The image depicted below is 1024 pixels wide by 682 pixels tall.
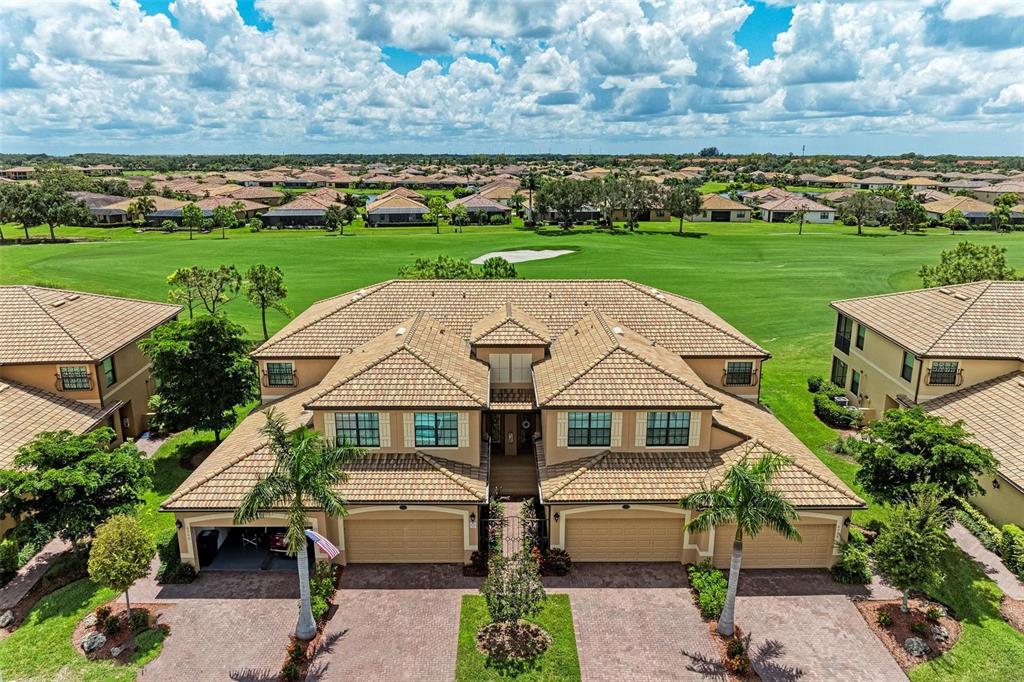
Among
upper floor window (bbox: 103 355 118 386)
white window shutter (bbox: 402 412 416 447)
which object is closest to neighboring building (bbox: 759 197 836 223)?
white window shutter (bbox: 402 412 416 447)

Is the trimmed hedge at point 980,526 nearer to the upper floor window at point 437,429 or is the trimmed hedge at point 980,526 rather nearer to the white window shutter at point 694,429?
the white window shutter at point 694,429

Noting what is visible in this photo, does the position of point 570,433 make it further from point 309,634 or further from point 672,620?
point 309,634

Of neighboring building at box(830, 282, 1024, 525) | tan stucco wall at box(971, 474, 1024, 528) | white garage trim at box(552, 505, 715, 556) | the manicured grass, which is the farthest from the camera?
neighboring building at box(830, 282, 1024, 525)

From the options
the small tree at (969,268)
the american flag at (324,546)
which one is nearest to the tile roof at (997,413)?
the small tree at (969,268)

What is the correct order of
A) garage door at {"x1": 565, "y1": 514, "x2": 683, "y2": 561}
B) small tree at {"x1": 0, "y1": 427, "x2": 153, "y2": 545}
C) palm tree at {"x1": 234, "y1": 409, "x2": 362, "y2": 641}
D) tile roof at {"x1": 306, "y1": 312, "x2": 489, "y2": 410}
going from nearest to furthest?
palm tree at {"x1": 234, "y1": 409, "x2": 362, "y2": 641} → small tree at {"x1": 0, "y1": 427, "x2": 153, "y2": 545} → garage door at {"x1": 565, "y1": 514, "x2": 683, "y2": 561} → tile roof at {"x1": 306, "y1": 312, "x2": 489, "y2": 410}

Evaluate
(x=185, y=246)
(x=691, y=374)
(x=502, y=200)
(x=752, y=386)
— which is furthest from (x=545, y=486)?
(x=502, y=200)

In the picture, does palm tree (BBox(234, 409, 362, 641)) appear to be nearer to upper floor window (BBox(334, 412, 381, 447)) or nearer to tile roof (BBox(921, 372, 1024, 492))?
upper floor window (BBox(334, 412, 381, 447))

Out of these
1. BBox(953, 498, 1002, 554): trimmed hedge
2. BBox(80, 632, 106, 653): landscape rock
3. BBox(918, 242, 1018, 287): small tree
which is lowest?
BBox(80, 632, 106, 653): landscape rock
